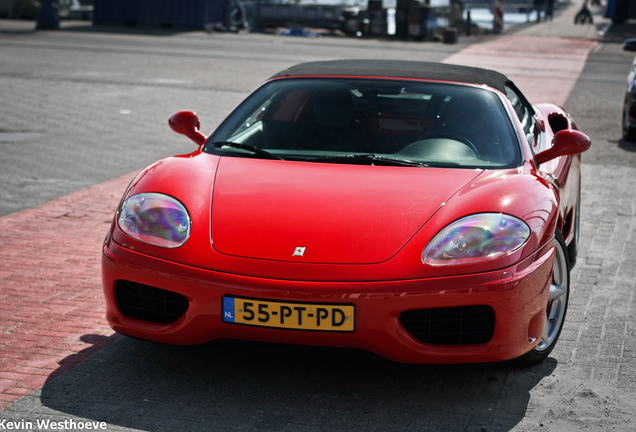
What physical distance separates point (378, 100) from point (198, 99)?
29.4 ft

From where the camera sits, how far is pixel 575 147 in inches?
155

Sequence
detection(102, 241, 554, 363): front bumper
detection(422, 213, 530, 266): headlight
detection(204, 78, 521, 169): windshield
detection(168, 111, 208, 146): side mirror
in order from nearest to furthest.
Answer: detection(102, 241, 554, 363): front bumper < detection(422, 213, 530, 266): headlight < detection(204, 78, 521, 169): windshield < detection(168, 111, 208, 146): side mirror

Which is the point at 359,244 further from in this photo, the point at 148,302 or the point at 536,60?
the point at 536,60

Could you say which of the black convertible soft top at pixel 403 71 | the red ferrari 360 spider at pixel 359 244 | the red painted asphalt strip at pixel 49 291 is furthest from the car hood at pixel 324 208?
the red painted asphalt strip at pixel 49 291

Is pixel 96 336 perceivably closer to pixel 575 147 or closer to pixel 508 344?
pixel 508 344

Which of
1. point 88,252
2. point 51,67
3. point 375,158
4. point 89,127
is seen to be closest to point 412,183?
point 375,158

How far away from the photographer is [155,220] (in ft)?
11.1

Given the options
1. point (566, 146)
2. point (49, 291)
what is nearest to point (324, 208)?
point (566, 146)

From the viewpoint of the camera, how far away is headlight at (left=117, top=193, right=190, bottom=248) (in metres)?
3.27

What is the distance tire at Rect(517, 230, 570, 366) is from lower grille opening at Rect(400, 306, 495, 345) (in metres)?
0.60

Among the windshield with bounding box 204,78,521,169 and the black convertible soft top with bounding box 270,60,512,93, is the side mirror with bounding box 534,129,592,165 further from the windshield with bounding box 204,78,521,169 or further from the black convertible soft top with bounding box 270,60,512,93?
the black convertible soft top with bounding box 270,60,512,93

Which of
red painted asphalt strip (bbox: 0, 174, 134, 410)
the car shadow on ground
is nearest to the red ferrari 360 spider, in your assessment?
the car shadow on ground

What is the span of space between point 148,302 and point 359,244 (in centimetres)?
91

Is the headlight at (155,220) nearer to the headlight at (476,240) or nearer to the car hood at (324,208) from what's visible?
the car hood at (324,208)
